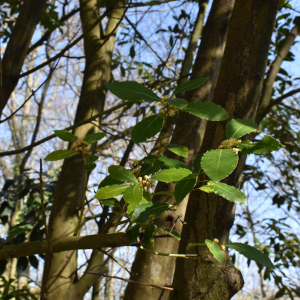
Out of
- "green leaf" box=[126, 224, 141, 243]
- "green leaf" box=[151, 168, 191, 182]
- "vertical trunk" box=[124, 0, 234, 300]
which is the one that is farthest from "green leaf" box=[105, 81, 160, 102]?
"vertical trunk" box=[124, 0, 234, 300]

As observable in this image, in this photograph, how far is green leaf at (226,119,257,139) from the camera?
0.53m

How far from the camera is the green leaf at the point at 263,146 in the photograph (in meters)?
0.46

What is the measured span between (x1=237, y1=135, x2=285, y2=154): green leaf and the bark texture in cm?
88

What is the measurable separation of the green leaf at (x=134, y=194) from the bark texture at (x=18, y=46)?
75 centimetres

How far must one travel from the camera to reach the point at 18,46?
102 cm

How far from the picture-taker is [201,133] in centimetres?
129

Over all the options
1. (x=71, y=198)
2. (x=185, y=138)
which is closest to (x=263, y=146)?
(x=185, y=138)

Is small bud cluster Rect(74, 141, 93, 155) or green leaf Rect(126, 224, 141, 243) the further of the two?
small bud cluster Rect(74, 141, 93, 155)

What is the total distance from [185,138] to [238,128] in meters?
0.69

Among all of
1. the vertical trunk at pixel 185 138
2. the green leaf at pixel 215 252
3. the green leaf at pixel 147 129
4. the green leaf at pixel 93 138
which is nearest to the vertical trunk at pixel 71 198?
the vertical trunk at pixel 185 138

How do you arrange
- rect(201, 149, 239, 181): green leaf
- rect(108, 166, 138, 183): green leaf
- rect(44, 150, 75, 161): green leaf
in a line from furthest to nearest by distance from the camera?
rect(44, 150, 75, 161): green leaf < rect(108, 166, 138, 183): green leaf < rect(201, 149, 239, 181): green leaf

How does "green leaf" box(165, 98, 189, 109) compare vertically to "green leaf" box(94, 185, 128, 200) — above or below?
above

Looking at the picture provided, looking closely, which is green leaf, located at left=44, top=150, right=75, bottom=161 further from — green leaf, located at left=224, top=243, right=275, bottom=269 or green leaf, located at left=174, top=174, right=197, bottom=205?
green leaf, located at left=224, top=243, right=275, bottom=269

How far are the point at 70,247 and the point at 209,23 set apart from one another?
1.31 metres
